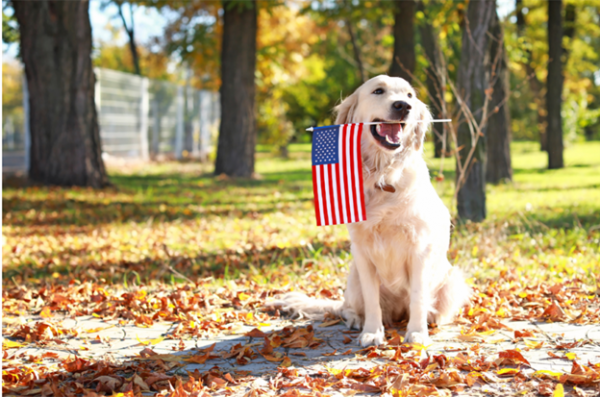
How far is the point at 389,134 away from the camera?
3383 millimetres

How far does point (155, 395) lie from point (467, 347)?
1934 millimetres

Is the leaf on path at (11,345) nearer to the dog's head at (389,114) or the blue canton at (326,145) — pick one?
the blue canton at (326,145)

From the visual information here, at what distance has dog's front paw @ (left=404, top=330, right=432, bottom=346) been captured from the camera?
3515 mm

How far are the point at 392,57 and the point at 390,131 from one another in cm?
1219

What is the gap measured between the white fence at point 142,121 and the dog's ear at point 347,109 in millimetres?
11940

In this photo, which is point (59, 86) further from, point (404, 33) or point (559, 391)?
point (559, 391)

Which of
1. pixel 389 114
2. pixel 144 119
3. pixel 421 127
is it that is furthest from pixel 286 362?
pixel 144 119

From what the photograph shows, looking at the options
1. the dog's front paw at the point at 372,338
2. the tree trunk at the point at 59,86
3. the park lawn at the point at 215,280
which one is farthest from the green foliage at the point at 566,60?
the dog's front paw at the point at 372,338

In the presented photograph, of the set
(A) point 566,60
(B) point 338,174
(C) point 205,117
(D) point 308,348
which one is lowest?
(D) point 308,348

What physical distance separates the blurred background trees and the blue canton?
1.23ft

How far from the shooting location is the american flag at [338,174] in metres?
3.41

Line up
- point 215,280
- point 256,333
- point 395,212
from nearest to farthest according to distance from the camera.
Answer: point 395,212, point 256,333, point 215,280

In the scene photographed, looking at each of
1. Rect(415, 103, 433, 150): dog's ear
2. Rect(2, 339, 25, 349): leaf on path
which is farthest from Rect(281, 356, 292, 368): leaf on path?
Rect(2, 339, 25, 349): leaf on path

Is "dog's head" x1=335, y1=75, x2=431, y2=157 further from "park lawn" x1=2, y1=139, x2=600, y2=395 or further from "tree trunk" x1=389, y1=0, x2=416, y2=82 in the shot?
"tree trunk" x1=389, y1=0, x2=416, y2=82
